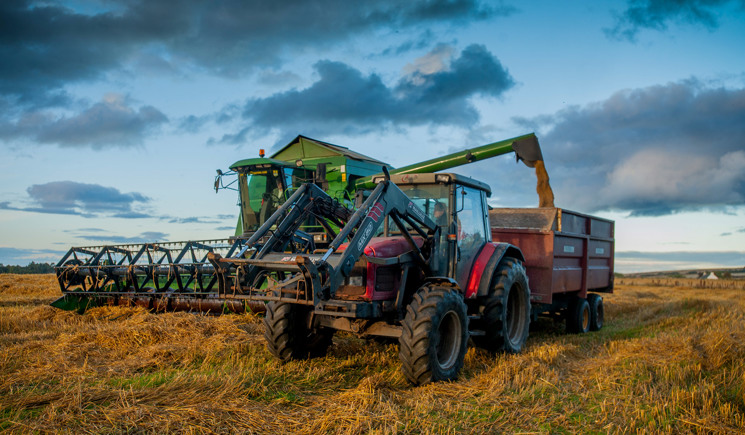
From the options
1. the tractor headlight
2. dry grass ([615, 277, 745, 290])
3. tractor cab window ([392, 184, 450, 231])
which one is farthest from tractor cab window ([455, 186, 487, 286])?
dry grass ([615, 277, 745, 290])

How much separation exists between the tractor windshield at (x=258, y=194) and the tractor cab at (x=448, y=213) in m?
6.19

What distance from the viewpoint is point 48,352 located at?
21.6 feet

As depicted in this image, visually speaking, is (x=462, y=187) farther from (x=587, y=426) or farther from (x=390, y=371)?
(x=587, y=426)

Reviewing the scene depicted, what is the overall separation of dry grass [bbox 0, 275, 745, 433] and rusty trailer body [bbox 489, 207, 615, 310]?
1.04 m

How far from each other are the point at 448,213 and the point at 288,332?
2231 millimetres

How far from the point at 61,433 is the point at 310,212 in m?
3.30

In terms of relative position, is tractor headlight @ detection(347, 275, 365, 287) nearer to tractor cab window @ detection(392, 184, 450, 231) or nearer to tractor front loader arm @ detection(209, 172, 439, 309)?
tractor front loader arm @ detection(209, 172, 439, 309)

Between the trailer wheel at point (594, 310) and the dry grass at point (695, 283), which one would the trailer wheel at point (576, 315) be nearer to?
Result: the trailer wheel at point (594, 310)

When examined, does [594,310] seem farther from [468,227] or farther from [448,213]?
[448,213]

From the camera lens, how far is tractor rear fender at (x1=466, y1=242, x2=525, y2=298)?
6.69 meters

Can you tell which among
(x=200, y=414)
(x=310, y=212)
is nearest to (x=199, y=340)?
(x=310, y=212)

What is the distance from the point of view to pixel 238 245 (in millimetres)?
9258

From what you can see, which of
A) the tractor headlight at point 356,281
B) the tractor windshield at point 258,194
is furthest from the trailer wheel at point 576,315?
the tractor windshield at point 258,194

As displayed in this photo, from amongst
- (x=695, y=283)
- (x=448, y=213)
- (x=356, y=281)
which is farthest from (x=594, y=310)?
(x=695, y=283)
